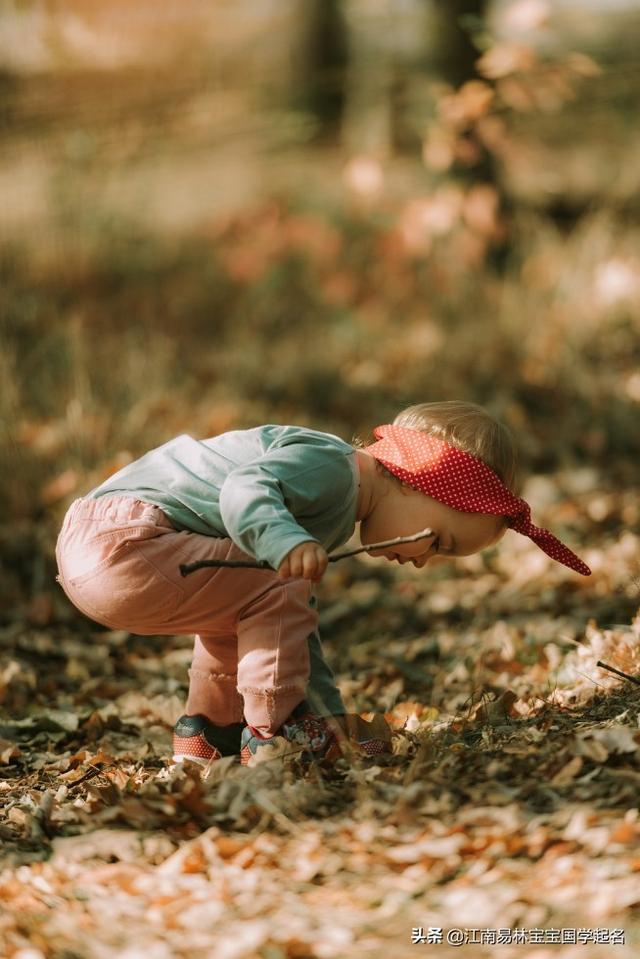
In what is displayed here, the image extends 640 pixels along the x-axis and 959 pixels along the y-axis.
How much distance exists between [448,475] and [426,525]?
169 millimetres

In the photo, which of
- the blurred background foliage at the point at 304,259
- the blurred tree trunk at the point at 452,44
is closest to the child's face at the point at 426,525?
the blurred background foliage at the point at 304,259

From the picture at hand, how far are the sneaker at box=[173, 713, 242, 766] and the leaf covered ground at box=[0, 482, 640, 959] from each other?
0.09 meters

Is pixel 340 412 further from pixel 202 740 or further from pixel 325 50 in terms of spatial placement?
pixel 325 50

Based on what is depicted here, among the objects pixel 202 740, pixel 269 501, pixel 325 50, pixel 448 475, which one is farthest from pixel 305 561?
pixel 325 50

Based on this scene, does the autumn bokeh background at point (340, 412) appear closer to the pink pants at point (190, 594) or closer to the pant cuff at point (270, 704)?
the pant cuff at point (270, 704)

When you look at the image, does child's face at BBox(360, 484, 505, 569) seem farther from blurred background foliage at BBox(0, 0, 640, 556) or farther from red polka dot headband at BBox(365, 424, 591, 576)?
blurred background foliage at BBox(0, 0, 640, 556)

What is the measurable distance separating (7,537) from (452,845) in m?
3.32

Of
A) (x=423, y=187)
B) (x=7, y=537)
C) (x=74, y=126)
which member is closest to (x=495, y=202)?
(x=423, y=187)

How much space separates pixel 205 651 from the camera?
3330mm

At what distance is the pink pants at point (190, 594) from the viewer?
2979 mm

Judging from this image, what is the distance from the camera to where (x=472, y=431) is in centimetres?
296

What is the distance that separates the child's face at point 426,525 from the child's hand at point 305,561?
48 cm

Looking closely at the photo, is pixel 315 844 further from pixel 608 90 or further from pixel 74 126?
pixel 608 90

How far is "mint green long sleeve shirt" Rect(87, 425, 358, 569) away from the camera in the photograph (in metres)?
2.67
